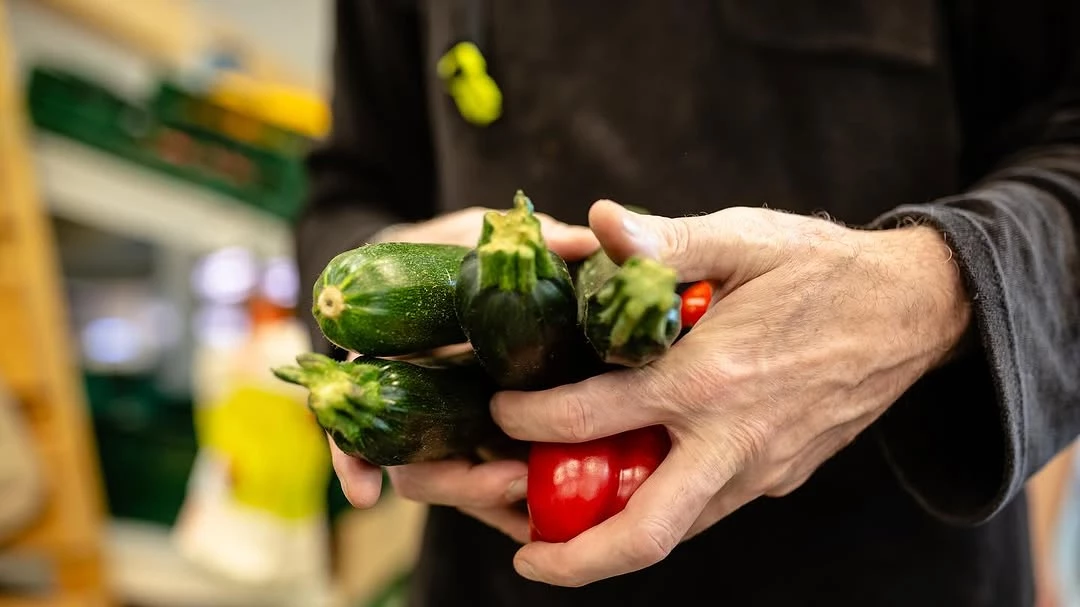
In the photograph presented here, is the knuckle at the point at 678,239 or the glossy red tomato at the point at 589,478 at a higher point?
Answer: the knuckle at the point at 678,239

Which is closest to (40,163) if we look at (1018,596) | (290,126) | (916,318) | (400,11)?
A: (290,126)

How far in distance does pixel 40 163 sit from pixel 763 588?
137 cm

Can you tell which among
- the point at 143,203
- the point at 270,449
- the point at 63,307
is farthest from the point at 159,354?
the point at 270,449

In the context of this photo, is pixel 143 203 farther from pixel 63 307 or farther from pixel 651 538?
pixel 651 538

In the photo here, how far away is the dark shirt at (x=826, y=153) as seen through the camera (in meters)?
0.54

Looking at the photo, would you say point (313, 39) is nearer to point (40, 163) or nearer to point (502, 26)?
point (40, 163)

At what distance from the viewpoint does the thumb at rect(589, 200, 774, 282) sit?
1.18 feet

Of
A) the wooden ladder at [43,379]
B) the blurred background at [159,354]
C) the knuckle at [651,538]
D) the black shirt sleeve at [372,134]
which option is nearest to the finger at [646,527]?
the knuckle at [651,538]

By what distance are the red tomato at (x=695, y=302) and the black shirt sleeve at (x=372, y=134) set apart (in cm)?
40

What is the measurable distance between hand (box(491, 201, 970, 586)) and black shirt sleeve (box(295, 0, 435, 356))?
0.45 metres

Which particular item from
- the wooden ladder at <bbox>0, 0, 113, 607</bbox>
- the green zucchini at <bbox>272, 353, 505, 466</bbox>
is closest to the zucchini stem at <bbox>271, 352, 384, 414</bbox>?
the green zucchini at <bbox>272, 353, 505, 466</bbox>

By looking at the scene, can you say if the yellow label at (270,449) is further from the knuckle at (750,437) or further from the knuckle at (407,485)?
the knuckle at (750,437)

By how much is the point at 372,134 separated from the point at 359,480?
0.51 metres

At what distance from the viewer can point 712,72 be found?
610mm
